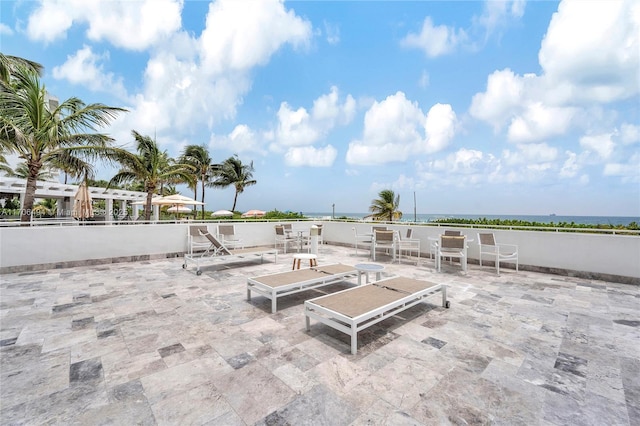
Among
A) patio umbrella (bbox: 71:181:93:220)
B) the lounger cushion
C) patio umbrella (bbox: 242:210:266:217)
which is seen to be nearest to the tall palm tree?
patio umbrella (bbox: 242:210:266:217)

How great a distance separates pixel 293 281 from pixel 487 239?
5542 millimetres

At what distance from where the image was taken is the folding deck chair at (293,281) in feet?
13.1

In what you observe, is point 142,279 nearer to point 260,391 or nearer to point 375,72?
point 260,391

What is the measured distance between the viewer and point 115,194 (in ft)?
63.2

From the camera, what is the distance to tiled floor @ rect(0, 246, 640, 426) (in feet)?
6.40

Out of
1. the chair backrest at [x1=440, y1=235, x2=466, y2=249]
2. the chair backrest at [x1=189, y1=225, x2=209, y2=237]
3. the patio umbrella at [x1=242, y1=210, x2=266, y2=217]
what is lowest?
the chair backrest at [x1=440, y1=235, x2=466, y2=249]

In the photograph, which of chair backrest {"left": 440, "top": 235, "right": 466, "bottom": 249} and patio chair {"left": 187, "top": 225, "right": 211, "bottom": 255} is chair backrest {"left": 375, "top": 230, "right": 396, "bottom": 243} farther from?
patio chair {"left": 187, "top": 225, "right": 211, "bottom": 255}

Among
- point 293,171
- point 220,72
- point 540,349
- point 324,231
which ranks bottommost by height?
point 540,349

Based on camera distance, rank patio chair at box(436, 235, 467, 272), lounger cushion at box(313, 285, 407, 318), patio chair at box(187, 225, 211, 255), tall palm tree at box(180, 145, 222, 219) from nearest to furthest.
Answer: lounger cushion at box(313, 285, 407, 318)
patio chair at box(436, 235, 467, 272)
patio chair at box(187, 225, 211, 255)
tall palm tree at box(180, 145, 222, 219)

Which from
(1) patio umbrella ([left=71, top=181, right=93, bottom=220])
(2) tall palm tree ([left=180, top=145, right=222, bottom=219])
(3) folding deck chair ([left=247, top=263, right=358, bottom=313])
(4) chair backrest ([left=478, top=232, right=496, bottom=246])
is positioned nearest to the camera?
(3) folding deck chair ([left=247, top=263, right=358, bottom=313])

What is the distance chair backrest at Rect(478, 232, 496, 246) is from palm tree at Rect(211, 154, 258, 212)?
21620 millimetres

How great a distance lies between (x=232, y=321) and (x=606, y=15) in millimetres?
10433

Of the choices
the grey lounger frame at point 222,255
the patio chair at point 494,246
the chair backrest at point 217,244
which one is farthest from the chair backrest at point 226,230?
the patio chair at point 494,246

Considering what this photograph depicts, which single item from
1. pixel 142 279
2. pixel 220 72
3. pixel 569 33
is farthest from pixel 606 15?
pixel 220 72
